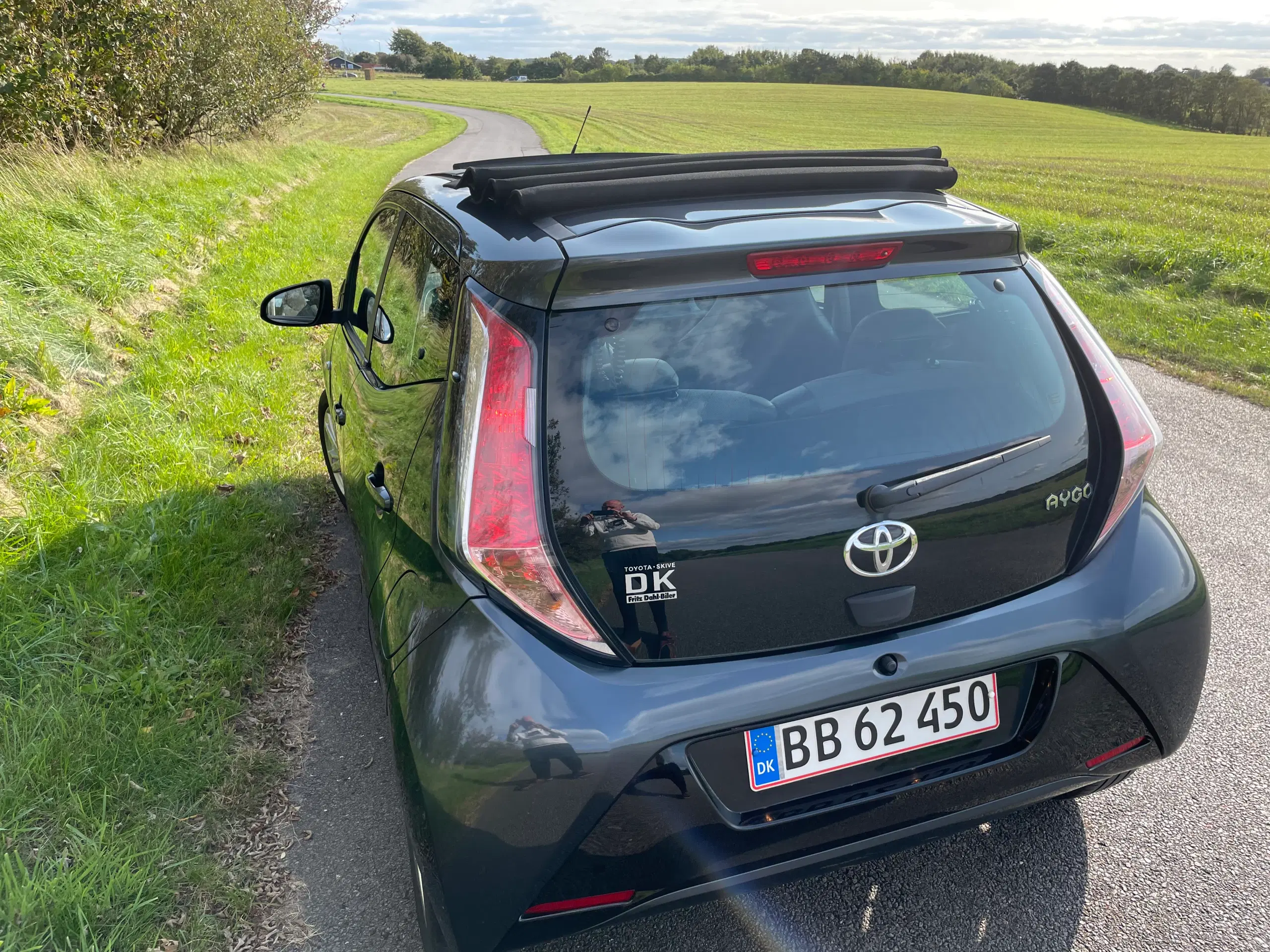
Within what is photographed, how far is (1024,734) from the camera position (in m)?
2.00

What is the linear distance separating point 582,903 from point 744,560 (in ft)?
2.45

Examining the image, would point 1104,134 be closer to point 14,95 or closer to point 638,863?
point 14,95

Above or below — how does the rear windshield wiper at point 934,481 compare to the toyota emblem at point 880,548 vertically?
above

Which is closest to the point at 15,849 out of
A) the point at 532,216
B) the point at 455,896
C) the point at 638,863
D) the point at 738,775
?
the point at 455,896

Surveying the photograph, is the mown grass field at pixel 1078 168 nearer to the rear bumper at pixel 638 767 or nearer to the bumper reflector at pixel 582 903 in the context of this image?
the rear bumper at pixel 638 767

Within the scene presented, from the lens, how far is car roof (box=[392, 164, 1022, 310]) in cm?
181

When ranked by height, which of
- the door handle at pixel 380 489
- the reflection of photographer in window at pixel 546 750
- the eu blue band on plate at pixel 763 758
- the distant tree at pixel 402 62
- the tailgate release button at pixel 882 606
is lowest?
the eu blue band on plate at pixel 763 758

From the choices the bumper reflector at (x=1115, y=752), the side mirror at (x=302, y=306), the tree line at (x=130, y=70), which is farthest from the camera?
the tree line at (x=130, y=70)

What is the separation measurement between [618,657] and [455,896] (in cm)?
57

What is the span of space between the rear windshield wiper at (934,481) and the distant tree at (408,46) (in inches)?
4788

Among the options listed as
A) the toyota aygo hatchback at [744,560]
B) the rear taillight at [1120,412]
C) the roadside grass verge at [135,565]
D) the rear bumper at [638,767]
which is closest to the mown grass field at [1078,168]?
the rear taillight at [1120,412]

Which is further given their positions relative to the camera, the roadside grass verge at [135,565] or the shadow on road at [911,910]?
the roadside grass verge at [135,565]

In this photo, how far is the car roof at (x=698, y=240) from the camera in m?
1.81

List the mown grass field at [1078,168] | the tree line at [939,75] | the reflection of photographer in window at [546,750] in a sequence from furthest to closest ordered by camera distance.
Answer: the tree line at [939,75], the mown grass field at [1078,168], the reflection of photographer in window at [546,750]
